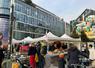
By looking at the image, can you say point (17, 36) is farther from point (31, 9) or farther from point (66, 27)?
point (66, 27)

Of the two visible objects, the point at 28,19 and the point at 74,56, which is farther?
the point at 28,19

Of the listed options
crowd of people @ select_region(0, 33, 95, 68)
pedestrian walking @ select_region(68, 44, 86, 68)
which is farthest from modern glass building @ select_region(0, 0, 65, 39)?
pedestrian walking @ select_region(68, 44, 86, 68)

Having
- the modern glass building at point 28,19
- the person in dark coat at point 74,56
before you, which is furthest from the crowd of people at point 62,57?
the modern glass building at point 28,19

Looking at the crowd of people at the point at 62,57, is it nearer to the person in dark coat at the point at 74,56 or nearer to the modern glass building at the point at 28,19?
the person in dark coat at the point at 74,56

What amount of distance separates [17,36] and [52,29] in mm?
39507

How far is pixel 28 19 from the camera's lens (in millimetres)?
101125

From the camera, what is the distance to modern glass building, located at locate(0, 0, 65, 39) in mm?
90812

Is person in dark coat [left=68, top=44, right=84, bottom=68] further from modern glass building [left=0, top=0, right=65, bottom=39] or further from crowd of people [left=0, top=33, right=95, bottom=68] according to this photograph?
modern glass building [left=0, top=0, right=65, bottom=39]

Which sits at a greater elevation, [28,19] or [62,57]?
[28,19]

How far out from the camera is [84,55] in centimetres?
1175

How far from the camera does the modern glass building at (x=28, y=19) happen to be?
298 feet

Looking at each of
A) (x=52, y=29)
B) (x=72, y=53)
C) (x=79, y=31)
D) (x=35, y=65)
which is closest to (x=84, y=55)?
(x=72, y=53)

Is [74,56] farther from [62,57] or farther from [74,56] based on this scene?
[62,57]

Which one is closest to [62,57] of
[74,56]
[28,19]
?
[74,56]
